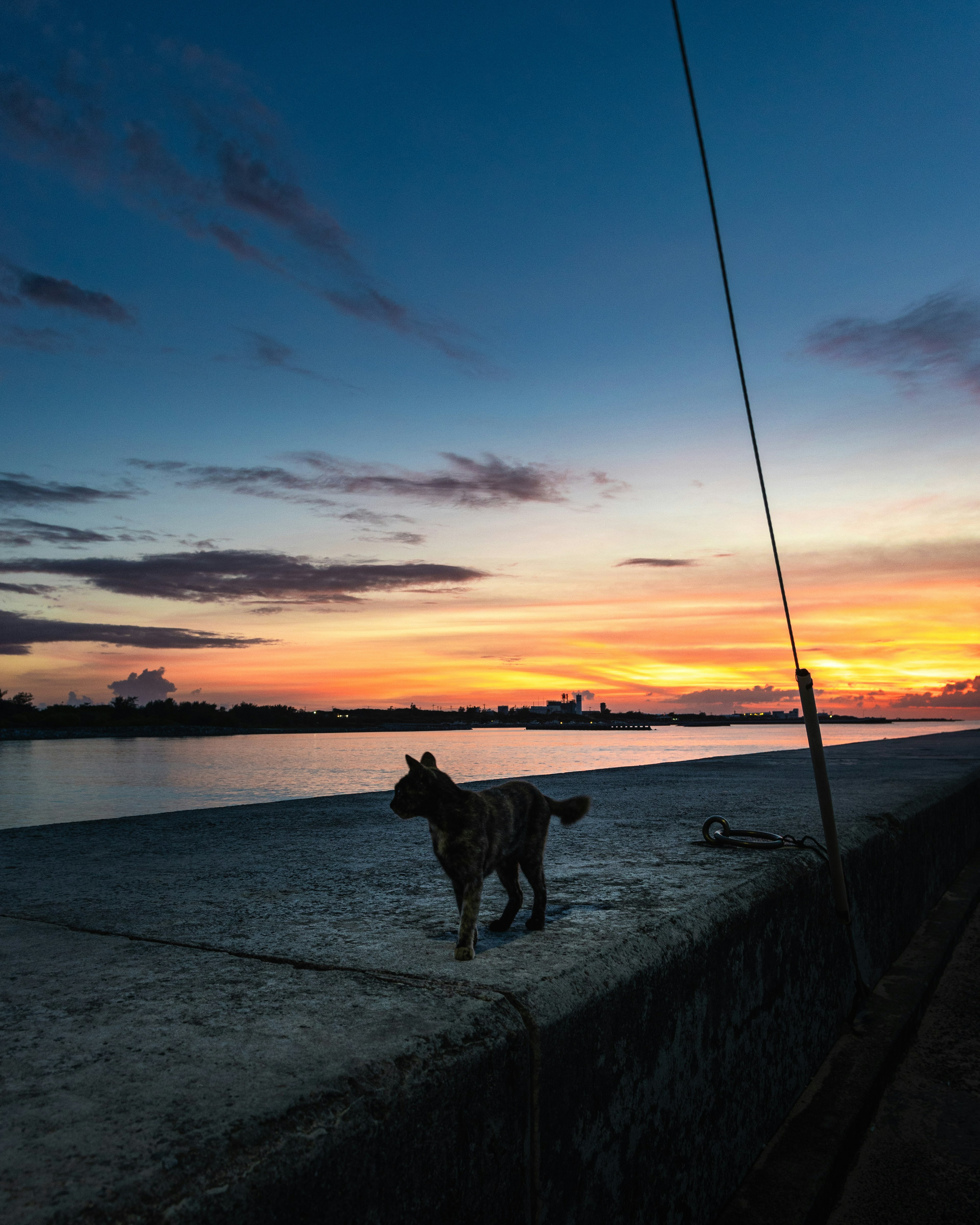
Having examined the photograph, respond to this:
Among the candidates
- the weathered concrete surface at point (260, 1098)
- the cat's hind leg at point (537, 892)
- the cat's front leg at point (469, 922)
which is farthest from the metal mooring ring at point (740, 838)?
the weathered concrete surface at point (260, 1098)

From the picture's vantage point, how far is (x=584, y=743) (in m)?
88.6

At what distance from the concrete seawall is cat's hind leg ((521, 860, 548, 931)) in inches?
1.4

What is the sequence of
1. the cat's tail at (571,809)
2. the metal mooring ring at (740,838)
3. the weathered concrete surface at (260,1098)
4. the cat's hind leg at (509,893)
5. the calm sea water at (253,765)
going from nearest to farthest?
the weathered concrete surface at (260,1098) < the cat's hind leg at (509,893) < the cat's tail at (571,809) < the metal mooring ring at (740,838) < the calm sea water at (253,765)

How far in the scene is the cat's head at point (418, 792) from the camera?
199 cm

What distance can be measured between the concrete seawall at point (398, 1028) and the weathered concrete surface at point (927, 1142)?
0.28 meters

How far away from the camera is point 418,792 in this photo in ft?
6.57

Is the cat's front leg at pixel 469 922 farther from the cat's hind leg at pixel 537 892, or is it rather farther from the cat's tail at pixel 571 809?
the cat's tail at pixel 571 809

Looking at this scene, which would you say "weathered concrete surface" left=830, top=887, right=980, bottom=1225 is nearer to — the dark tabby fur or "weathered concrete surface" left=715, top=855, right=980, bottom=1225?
"weathered concrete surface" left=715, top=855, right=980, bottom=1225

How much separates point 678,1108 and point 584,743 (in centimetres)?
8801

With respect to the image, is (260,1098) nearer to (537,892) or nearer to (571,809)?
(537,892)

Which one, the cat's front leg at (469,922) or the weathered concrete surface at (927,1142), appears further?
the weathered concrete surface at (927,1142)

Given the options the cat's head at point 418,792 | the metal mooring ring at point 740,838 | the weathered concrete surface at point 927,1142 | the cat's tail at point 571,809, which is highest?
the cat's head at point 418,792

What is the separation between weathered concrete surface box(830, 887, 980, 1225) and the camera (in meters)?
2.39

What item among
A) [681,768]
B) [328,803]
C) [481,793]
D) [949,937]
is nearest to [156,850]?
[328,803]
